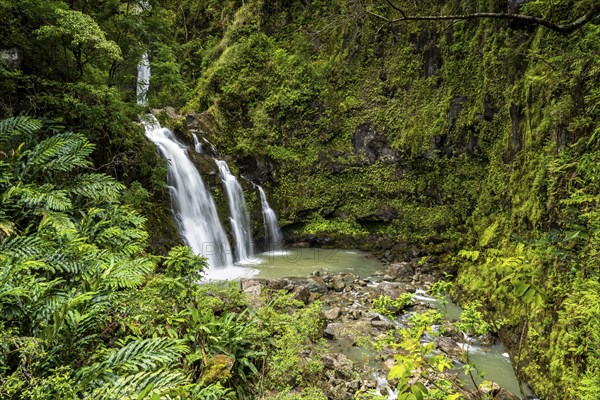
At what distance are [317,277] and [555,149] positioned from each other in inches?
253

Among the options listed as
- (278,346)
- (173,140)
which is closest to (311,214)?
(173,140)

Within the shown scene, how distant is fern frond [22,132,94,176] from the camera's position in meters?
4.60

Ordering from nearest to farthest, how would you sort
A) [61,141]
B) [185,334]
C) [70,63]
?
[185,334]
[61,141]
[70,63]

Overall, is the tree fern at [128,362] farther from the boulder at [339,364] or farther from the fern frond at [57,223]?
the boulder at [339,364]

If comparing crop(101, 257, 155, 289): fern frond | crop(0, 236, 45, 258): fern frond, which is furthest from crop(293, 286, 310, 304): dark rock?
crop(0, 236, 45, 258): fern frond

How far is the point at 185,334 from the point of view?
146 inches

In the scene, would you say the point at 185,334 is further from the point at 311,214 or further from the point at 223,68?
the point at 223,68

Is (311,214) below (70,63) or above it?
below

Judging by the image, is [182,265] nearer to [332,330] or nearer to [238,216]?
[332,330]

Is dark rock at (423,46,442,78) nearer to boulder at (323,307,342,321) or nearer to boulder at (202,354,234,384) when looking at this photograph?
boulder at (323,307,342,321)

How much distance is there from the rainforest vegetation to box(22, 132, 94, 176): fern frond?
0.04 meters

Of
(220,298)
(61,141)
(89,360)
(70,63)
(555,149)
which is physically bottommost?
(220,298)

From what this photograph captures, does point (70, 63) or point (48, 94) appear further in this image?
point (70, 63)

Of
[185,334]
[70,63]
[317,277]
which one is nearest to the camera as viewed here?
[185,334]
